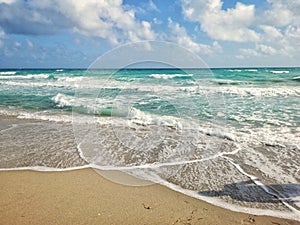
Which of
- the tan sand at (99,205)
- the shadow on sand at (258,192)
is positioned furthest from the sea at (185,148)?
the tan sand at (99,205)

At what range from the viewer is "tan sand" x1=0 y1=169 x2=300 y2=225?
3422 millimetres

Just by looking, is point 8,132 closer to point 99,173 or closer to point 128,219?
point 99,173

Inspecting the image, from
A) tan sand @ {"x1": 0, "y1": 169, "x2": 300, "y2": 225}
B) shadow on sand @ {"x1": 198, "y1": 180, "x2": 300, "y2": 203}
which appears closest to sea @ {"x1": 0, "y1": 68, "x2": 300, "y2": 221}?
shadow on sand @ {"x1": 198, "y1": 180, "x2": 300, "y2": 203}

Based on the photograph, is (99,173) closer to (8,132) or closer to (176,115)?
(8,132)

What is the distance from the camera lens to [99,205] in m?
3.73

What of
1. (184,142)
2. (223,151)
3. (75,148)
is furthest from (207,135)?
(75,148)

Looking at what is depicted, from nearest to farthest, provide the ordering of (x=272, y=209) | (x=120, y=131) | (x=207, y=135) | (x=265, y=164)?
(x=272, y=209)
(x=265, y=164)
(x=207, y=135)
(x=120, y=131)

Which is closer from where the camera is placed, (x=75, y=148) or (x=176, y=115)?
(x=75, y=148)

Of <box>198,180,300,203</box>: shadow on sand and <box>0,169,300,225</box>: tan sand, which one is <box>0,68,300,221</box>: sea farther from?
<box>0,169,300,225</box>: tan sand

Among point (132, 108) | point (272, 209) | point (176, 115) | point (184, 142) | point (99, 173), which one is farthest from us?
point (132, 108)

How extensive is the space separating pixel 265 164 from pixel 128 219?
3.40 meters

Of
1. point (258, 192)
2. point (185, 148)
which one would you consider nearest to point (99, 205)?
point (258, 192)

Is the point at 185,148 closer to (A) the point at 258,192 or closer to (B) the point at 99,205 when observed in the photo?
(A) the point at 258,192

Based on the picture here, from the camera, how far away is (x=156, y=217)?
3.48m
